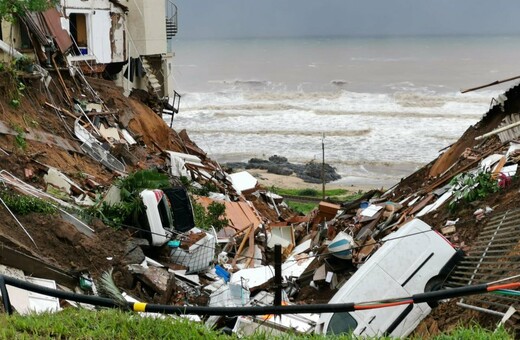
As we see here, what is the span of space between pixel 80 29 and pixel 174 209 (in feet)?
42.3

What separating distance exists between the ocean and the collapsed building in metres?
15.5

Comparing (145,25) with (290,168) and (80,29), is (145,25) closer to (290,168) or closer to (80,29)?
(80,29)

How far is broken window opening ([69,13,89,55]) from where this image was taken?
2198 centimetres

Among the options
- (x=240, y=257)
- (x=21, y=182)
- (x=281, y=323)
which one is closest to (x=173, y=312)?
(x=281, y=323)

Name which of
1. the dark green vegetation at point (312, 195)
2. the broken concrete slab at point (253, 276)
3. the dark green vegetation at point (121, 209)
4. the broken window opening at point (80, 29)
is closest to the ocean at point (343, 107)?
the dark green vegetation at point (312, 195)

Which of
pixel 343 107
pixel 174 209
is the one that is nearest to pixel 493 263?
pixel 174 209

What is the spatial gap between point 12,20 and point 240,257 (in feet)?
30.3

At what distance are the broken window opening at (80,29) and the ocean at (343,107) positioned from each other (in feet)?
53.6

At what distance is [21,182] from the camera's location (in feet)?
36.5

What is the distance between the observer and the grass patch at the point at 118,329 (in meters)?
4.56

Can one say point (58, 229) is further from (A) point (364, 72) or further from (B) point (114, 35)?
(A) point (364, 72)

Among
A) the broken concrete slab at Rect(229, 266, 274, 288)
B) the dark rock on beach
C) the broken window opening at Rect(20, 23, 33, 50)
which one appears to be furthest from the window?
the dark rock on beach

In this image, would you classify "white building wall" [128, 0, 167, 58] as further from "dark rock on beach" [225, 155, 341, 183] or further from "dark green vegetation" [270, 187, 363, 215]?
"dark rock on beach" [225, 155, 341, 183]

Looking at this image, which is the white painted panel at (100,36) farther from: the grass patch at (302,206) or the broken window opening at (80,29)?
the grass patch at (302,206)
